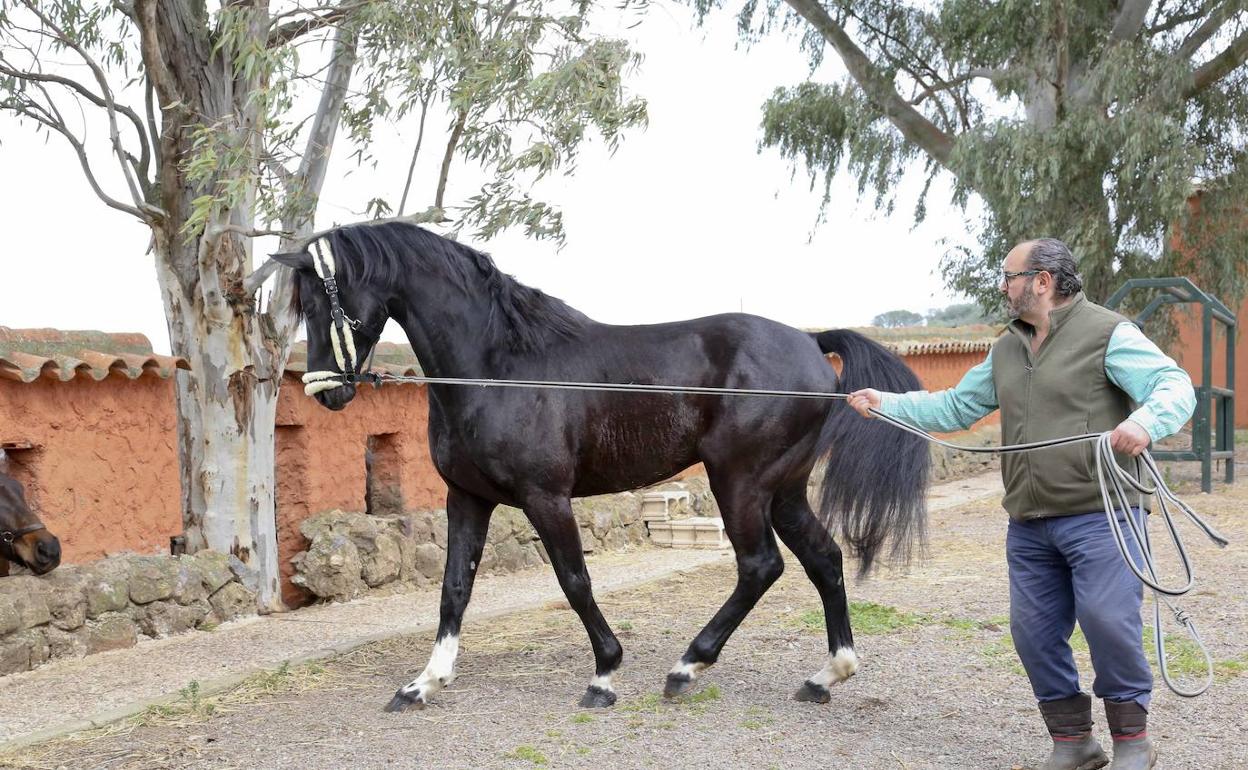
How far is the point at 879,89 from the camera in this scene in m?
17.8

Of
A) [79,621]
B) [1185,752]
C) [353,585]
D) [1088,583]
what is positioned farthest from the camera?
[353,585]

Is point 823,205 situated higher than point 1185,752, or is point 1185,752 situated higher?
point 823,205

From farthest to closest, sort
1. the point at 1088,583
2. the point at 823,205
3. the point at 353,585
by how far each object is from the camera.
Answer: the point at 823,205 → the point at 353,585 → the point at 1088,583

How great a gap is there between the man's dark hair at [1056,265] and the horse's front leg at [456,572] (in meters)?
2.64

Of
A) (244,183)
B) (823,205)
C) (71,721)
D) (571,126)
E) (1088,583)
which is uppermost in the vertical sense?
(823,205)

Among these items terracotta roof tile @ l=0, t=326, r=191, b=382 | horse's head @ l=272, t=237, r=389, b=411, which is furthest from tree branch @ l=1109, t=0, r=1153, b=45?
horse's head @ l=272, t=237, r=389, b=411

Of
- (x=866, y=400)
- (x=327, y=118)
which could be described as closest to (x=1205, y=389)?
(x=327, y=118)

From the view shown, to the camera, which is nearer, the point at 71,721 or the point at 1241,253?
the point at 71,721

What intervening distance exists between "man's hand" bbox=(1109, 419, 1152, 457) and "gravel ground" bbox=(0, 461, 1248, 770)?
1.35 meters

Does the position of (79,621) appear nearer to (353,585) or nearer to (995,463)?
(353,585)

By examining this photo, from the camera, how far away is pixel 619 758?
4.15m

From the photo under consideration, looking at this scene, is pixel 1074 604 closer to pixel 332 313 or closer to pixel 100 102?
pixel 332 313

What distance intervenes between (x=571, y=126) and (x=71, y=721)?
14.9ft

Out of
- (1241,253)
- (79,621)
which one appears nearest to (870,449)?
(79,621)
